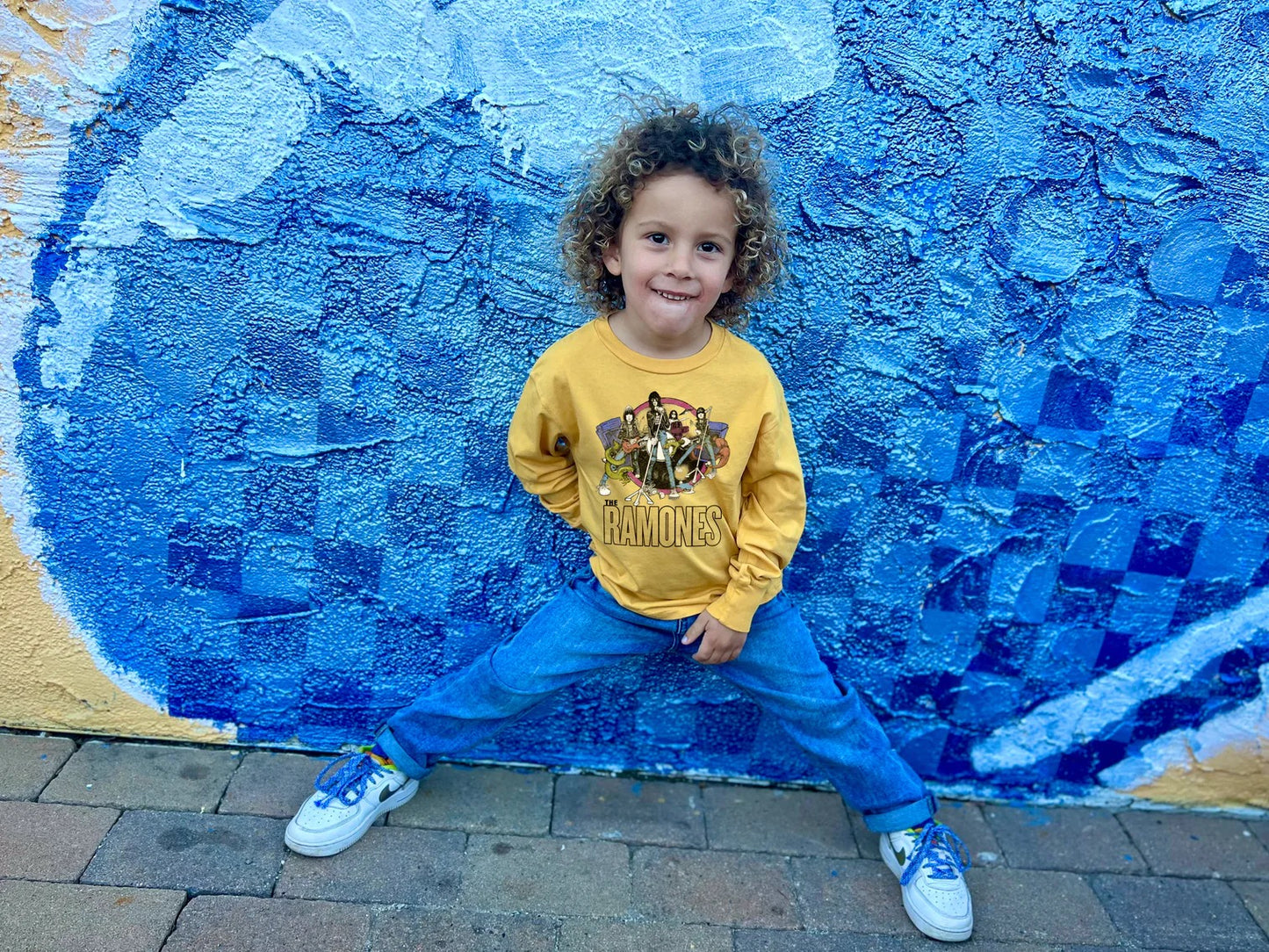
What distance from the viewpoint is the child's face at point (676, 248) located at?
1.58 meters

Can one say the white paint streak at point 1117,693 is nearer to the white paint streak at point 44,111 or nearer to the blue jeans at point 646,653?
the blue jeans at point 646,653

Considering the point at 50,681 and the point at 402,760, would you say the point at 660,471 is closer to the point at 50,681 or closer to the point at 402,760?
the point at 402,760

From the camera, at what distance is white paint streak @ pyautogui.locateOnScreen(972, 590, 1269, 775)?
2143 millimetres

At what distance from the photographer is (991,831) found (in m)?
2.16

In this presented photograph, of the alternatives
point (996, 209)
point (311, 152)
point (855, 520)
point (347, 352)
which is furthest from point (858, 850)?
point (311, 152)

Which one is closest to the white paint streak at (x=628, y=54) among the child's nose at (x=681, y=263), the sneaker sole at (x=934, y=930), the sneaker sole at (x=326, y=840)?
the child's nose at (x=681, y=263)

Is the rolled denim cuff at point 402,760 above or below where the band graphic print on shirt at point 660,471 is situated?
below

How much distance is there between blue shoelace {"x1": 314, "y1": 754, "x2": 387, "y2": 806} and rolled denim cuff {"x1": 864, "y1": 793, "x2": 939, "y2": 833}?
1079mm

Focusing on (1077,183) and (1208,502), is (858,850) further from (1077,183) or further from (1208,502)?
(1077,183)

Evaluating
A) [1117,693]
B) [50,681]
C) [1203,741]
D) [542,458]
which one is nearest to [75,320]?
[50,681]

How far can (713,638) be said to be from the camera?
5.80 ft

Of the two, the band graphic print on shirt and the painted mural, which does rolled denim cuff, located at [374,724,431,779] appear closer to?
the painted mural

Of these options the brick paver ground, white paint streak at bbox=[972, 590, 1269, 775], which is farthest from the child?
white paint streak at bbox=[972, 590, 1269, 775]

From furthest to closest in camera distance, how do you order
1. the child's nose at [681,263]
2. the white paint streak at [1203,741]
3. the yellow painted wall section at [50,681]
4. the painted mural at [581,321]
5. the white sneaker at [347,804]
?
1. the white paint streak at [1203,741]
2. the yellow painted wall section at [50,681]
3. the white sneaker at [347,804]
4. the painted mural at [581,321]
5. the child's nose at [681,263]
